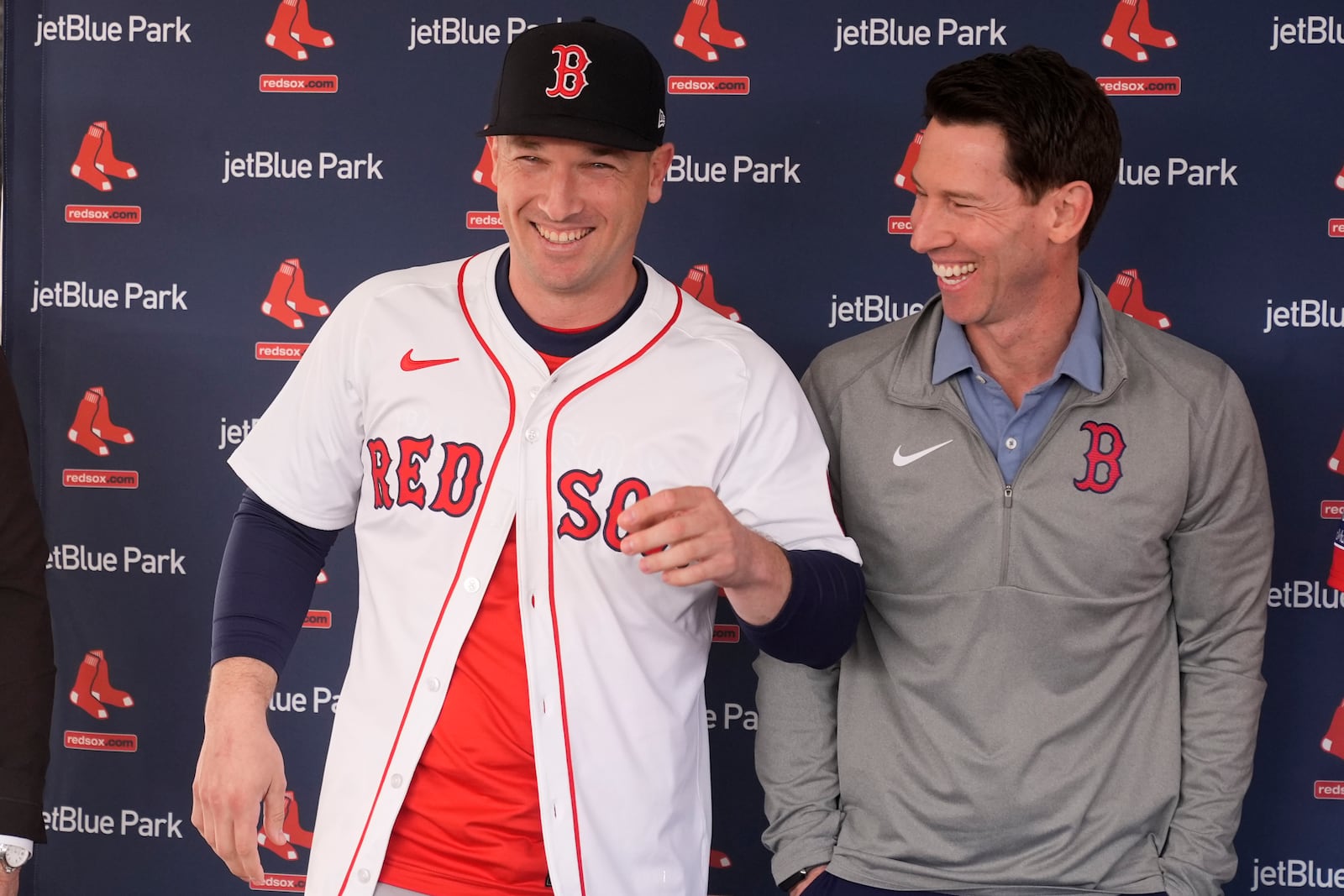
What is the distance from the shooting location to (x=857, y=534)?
186 cm

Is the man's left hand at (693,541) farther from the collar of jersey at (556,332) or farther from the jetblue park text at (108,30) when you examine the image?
the jetblue park text at (108,30)

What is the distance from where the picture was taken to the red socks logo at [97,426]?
8.25ft

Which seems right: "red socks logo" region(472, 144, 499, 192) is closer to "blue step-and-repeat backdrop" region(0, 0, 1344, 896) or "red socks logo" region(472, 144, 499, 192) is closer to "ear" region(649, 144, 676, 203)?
"blue step-and-repeat backdrop" region(0, 0, 1344, 896)

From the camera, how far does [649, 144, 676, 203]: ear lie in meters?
1.75

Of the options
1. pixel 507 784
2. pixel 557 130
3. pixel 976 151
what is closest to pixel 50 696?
pixel 507 784

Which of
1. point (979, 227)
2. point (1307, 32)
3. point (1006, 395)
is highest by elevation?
point (1307, 32)

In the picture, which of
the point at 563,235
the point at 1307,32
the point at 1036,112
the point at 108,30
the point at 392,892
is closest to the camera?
the point at 392,892

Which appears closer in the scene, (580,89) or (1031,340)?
(580,89)

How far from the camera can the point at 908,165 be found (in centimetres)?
234

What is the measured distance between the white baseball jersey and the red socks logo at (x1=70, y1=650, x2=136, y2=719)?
106 cm

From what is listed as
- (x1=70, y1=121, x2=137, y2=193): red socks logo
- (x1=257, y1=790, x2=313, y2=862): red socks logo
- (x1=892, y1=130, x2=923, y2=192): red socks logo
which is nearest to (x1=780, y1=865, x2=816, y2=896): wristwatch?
(x1=257, y1=790, x2=313, y2=862): red socks logo

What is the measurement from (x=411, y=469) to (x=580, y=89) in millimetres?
514

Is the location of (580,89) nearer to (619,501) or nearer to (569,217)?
(569,217)

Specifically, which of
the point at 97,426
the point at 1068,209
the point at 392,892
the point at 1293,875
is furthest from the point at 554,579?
the point at 1293,875
